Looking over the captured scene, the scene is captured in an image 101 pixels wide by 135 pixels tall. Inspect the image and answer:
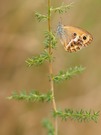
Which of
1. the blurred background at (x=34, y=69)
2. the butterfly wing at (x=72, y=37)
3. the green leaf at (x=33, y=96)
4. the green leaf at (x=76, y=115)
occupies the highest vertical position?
the blurred background at (x=34, y=69)

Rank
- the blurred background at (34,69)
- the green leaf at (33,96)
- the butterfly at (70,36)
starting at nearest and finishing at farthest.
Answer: the green leaf at (33,96) → the butterfly at (70,36) → the blurred background at (34,69)

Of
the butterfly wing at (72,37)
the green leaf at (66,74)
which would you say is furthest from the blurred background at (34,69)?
the green leaf at (66,74)

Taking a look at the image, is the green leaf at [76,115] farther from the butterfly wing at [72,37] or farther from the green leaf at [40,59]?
the butterfly wing at [72,37]

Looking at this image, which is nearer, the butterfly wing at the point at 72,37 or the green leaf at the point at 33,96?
the green leaf at the point at 33,96

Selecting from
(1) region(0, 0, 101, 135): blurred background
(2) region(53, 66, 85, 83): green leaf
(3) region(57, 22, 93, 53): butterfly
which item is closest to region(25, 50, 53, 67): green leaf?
(2) region(53, 66, 85, 83): green leaf

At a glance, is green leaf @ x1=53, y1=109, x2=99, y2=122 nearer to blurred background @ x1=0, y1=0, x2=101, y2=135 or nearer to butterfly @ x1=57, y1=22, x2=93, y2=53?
butterfly @ x1=57, y1=22, x2=93, y2=53

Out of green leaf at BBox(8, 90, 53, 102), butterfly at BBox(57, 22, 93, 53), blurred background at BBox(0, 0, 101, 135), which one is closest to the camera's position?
green leaf at BBox(8, 90, 53, 102)

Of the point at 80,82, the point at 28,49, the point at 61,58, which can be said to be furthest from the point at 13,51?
the point at 80,82

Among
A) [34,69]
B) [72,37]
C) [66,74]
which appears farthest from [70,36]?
[34,69]

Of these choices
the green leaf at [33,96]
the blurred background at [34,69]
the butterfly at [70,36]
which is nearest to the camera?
the green leaf at [33,96]
